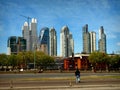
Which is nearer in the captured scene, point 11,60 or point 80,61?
point 11,60

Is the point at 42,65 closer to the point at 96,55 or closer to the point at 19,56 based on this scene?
the point at 19,56

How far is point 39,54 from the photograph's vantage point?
520 ft

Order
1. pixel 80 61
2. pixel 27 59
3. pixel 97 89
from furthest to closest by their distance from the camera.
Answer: pixel 80 61, pixel 27 59, pixel 97 89

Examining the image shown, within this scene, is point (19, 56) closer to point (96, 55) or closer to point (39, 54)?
point (39, 54)

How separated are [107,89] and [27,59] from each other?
432ft

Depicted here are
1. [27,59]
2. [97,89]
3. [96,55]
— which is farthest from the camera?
[27,59]

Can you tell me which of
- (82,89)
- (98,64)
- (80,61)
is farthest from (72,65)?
(82,89)

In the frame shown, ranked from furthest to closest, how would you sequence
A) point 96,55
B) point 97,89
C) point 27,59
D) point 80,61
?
1. point 80,61
2. point 27,59
3. point 96,55
4. point 97,89

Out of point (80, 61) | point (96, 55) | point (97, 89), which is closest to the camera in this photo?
point (97, 89)

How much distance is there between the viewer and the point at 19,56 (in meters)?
156

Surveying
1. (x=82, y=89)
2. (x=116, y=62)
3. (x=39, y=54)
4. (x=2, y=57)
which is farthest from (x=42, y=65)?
(x=82, y=89)

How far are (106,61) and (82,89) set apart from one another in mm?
122866

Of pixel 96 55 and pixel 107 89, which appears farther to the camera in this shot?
pixel 96 55

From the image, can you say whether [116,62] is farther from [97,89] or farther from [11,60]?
[97,89]
